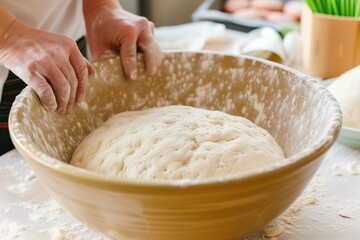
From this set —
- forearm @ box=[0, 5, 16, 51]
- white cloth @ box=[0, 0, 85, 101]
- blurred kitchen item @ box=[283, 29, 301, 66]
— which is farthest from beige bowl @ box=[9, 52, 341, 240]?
blurred kitchen item @ box=[283, 29, 301, 66]

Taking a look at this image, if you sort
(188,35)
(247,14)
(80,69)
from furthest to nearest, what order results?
(247,14)
(188,35)
(80,69)

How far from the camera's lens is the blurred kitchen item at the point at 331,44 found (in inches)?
52.1

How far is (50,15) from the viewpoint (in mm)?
1083

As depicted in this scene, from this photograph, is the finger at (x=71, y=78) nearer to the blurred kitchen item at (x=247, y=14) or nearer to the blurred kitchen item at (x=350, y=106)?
the blurred kitchen item at (x=350, y=106)

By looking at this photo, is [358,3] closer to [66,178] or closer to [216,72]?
[216,72]

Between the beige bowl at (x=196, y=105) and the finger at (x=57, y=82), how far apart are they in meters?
0.03

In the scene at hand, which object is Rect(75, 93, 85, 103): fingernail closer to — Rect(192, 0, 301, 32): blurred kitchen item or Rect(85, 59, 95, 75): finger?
Rect(85, 59, 95, 75): finger

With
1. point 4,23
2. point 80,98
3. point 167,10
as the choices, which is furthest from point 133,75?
point 167,10

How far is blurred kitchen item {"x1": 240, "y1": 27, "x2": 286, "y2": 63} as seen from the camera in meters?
1.38

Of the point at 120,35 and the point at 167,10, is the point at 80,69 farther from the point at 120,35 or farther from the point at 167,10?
the point at 167,10

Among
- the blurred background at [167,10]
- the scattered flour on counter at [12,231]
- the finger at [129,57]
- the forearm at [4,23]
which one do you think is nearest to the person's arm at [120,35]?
the finger at [129,57]

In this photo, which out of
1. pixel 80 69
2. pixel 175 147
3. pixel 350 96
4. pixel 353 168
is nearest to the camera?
pixel 175 147

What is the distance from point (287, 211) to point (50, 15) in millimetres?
672

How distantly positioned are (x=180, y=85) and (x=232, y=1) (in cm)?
104
